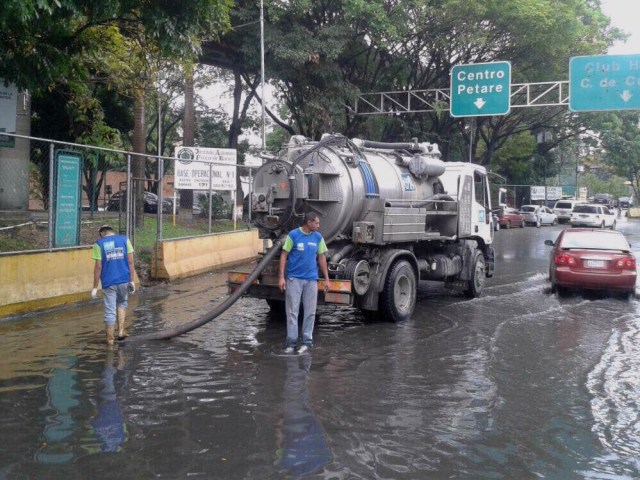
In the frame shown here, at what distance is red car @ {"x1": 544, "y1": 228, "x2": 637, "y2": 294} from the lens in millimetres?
13516

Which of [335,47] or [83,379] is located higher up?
[335,47]

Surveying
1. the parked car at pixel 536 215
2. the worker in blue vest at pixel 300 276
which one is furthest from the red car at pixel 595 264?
the parked car at pixel 536 215

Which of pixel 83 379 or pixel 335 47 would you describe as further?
pixel 335 47

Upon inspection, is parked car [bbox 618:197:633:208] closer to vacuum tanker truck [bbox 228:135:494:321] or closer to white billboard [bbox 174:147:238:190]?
white billboard [bbox 174:147:238:190]

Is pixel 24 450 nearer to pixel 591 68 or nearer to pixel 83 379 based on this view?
pixel 83 379

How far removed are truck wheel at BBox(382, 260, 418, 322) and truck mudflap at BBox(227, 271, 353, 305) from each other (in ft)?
3.16

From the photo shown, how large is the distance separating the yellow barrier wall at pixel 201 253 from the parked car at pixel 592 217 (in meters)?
29.7

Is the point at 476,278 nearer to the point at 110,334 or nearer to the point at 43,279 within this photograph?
the point at 110,334

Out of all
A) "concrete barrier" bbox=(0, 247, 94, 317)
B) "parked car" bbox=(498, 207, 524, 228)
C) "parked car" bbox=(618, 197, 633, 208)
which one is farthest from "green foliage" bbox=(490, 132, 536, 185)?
"concrete barrier" bbox=(0, 247, 94, 317)

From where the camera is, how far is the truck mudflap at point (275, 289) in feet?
31.7

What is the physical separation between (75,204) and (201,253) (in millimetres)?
4740

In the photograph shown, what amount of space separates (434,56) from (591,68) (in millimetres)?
7942

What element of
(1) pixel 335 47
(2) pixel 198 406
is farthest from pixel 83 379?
(1) pixel 335 47

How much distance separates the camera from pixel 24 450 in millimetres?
4980
